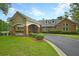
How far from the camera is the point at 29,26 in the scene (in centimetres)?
358

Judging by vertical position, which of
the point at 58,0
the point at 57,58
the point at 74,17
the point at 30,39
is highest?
the point at 58,0

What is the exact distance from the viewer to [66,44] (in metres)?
3.50

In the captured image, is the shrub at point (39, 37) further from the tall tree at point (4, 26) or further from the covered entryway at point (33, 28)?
the tall tree at point (4, 26)

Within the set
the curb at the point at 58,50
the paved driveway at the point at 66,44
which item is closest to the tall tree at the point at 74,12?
the paved driveway at the point at 66,44

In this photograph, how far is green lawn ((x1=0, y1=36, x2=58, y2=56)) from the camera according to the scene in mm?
3463

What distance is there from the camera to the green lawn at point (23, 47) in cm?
346

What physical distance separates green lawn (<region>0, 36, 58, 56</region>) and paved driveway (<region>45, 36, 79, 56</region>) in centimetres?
12

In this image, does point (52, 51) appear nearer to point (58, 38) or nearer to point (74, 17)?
point (58, 38)

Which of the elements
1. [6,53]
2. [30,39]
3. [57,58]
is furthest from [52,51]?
[6,53]

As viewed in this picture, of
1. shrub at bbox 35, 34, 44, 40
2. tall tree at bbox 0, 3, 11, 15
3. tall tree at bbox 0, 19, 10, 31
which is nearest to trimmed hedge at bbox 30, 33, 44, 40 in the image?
shrub at bbox 35, 34, 44, 40

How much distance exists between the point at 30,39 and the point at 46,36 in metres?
0.22

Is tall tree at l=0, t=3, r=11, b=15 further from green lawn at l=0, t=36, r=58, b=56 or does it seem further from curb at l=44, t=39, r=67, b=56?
curb at l=44, t=39, r=67, b=56

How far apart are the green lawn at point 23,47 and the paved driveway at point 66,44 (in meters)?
0.12

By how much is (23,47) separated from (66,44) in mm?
580
